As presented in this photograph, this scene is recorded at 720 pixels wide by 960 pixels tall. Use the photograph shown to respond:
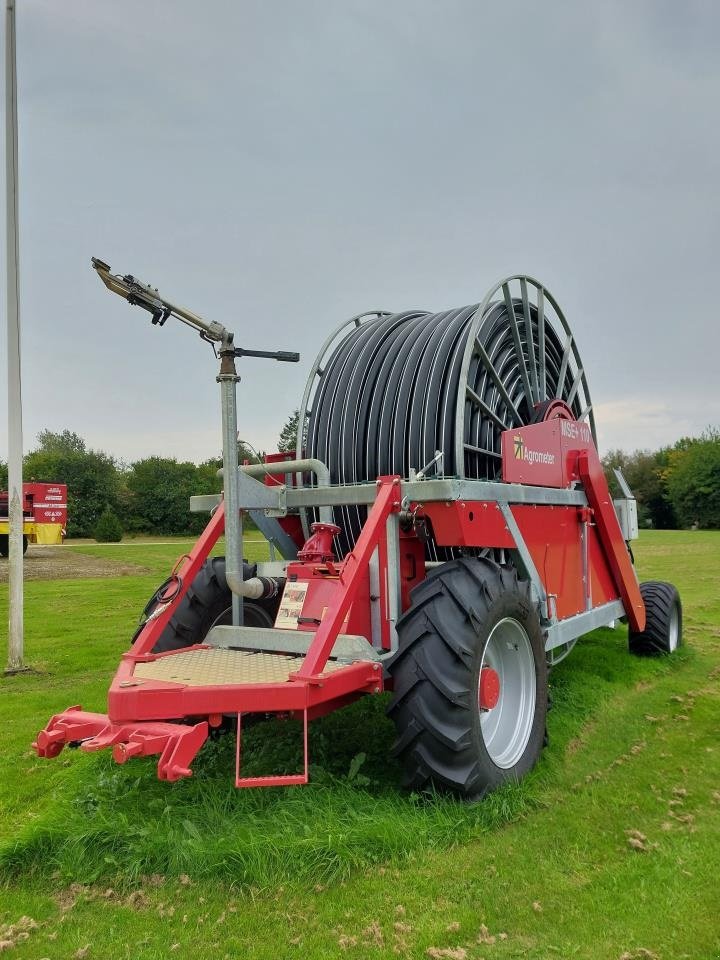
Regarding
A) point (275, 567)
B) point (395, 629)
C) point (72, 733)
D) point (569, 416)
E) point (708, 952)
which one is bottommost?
point (708, 952)

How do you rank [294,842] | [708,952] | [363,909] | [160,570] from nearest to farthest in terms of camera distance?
[708,952]
[363,909]
[294,842]
[160,570]

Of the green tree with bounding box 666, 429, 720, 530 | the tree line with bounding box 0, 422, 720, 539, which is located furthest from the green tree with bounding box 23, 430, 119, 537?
the green tree with bounding box 666, 429, 720, 530

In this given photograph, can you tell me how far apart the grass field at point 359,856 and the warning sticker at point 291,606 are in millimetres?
756

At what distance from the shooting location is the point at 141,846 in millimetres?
3170

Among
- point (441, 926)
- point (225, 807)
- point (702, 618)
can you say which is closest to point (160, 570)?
point (702, 618)

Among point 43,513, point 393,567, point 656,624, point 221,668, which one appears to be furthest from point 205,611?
point 43,513

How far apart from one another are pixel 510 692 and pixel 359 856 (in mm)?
1482

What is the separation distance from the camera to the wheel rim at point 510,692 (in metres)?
4.02

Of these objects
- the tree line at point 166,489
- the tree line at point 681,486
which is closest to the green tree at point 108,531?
the tree line at point 166,489

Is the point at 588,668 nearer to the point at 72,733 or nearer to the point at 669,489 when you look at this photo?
the point at 72,733

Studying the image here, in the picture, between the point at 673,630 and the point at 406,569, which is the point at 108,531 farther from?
the point at 406,569

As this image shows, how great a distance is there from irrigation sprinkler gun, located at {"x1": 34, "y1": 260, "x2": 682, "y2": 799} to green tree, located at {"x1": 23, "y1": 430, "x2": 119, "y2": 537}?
4080 centimetres

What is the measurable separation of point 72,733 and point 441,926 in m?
1.70

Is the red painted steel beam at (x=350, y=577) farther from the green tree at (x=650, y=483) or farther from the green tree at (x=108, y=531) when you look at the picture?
the green tree at (x=650, y=483)
